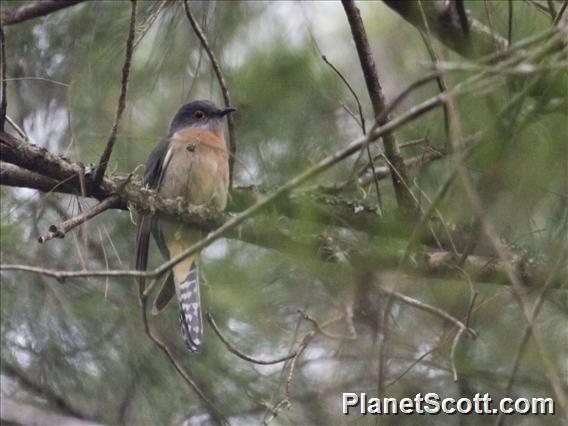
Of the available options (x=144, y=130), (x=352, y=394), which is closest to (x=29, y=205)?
(x=144, y=130)

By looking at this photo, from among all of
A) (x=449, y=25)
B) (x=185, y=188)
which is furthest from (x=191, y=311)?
(x=449, y=25)

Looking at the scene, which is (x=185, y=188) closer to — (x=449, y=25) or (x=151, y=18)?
(x=151, y=18)

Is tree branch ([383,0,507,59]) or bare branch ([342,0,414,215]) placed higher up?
tree branch ([383,0,507,59])

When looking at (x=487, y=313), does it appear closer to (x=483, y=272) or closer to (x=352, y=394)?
(x=483, y=272)

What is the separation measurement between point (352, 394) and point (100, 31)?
2098 mm

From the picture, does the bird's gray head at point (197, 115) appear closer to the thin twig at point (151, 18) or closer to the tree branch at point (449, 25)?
the thin twig at point (151, 18)

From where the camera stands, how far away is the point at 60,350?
463cm

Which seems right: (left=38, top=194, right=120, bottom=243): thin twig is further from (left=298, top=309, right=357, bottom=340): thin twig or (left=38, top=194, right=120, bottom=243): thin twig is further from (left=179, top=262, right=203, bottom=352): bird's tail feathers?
(left=298, top=309, right=357, bottom=340): thin twig

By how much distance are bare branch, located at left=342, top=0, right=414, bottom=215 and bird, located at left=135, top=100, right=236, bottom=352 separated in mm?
883

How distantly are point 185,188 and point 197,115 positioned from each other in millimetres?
401

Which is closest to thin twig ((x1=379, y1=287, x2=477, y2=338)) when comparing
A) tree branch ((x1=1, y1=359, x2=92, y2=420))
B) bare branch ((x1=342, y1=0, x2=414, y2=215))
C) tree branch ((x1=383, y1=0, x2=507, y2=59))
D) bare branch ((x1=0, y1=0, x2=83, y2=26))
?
bare branch ((x1=342, y1=0, x2=414, y2=215))

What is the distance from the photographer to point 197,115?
5.00 m

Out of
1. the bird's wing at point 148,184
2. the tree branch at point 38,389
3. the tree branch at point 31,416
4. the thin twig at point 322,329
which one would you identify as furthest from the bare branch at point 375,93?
the tree branch at point 38,389

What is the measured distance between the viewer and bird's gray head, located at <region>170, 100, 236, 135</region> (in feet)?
16.0
